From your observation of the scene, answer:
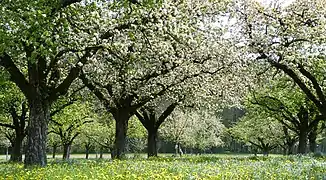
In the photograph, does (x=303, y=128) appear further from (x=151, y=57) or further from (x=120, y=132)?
(x=151, y=57)

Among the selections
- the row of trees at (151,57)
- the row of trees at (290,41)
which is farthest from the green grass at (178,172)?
the row of trees at (290,41)

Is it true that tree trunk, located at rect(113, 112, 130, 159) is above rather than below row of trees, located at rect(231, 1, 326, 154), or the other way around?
below

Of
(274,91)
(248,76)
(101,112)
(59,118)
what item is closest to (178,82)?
(248,76)

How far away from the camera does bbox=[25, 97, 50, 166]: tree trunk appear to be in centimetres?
1744

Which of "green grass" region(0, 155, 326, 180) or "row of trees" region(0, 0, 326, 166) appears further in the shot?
"row of trees" region(0, 0, 326, 166)

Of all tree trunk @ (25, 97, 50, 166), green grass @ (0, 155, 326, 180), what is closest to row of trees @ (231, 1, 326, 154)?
green grass @ (0, 155, 326, 180)

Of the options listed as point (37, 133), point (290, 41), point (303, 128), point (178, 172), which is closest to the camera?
point (178, 172)

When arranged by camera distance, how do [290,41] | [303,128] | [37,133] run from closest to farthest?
1. [37,133]
2. [290,41]
3. [303,128]

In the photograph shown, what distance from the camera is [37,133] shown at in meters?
17.8

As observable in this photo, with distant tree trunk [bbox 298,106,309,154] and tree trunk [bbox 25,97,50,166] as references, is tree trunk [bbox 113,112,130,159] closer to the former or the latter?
tree trunk [bbox 25,97,50,166]

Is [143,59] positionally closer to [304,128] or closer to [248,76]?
[248,76]

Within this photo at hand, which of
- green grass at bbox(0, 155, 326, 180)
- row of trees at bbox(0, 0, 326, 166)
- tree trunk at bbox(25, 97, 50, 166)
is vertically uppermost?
row of trees at bbox(0, 0, 326, 166)

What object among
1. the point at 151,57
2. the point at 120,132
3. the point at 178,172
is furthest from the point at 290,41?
the point at 178,172

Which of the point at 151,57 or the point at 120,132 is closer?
the point at 151,57
